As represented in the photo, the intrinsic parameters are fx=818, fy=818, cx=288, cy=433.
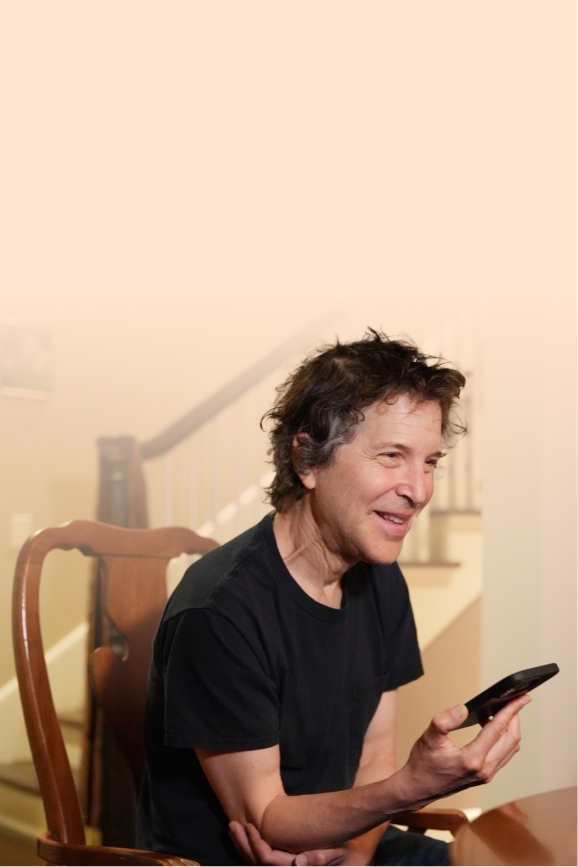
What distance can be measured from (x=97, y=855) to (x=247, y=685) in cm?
29

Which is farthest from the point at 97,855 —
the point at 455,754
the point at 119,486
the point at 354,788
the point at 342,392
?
the point at 119,486

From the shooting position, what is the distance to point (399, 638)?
149cm

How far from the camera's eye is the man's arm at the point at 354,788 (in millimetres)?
983

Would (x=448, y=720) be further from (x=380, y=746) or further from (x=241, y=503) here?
(x=241, y=503)

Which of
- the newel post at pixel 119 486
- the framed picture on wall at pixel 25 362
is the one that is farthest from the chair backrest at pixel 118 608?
the framed picture on wall at pixel 25 362

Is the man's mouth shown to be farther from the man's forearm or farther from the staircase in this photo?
the staircase

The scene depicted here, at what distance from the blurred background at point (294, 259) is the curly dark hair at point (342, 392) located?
89 cm

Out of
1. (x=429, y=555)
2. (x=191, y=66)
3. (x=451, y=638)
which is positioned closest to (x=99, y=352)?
(x=191, y=66)

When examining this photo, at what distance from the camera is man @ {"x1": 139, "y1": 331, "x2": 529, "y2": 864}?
3.74 feet

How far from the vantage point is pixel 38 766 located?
4.07 ft

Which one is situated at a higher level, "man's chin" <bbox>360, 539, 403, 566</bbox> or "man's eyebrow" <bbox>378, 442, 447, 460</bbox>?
"man's eyebrow" <bbox>378, 442, 447, 460</bbox>

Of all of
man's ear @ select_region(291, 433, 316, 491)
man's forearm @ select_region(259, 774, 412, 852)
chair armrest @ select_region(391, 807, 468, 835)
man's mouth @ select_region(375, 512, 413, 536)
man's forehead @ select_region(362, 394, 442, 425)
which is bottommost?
chair armrest @ select_region(391, 807, 468, 835)

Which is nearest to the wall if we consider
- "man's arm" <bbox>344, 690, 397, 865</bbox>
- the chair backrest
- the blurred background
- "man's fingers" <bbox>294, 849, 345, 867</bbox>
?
the blurred background

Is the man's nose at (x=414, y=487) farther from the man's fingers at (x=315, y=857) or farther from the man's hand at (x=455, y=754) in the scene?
the man's fingers at (x=315, y=857)
